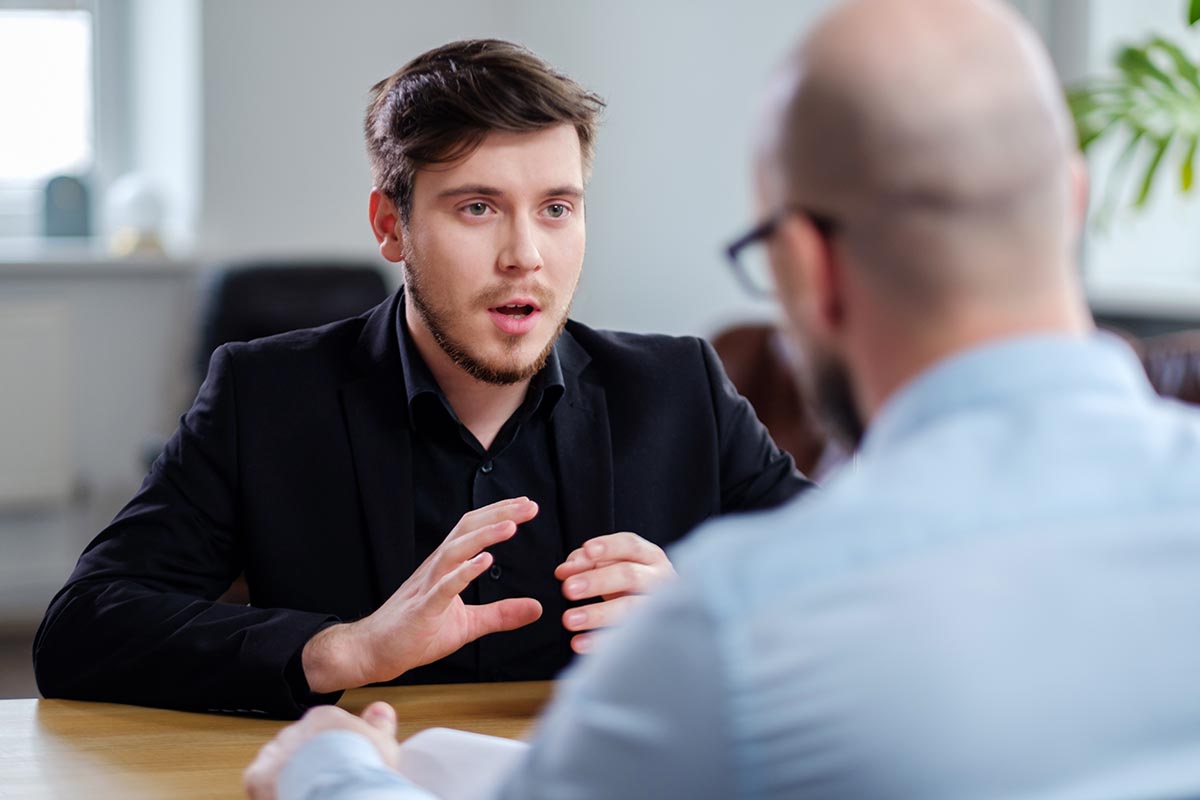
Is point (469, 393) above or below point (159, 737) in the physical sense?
above

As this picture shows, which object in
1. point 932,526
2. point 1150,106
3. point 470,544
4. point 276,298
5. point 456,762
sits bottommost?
point 276,298

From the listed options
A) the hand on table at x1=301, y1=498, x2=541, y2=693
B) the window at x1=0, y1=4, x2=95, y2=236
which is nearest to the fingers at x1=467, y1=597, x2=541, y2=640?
the hand on table at x1=301, y1=498, x2=541, y2=693

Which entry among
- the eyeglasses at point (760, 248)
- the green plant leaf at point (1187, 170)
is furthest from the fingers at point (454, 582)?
the green plant leaf at point (1187, 170)

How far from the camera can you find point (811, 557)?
0.71m

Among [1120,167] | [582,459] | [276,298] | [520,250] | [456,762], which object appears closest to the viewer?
[456,762]

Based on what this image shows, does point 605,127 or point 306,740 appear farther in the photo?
point 605,127

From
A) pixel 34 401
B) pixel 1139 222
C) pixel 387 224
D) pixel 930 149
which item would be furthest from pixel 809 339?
pixel 34 401

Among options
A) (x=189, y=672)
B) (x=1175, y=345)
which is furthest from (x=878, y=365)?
(x=1175, y=345)

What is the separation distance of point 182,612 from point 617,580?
1.55 ft

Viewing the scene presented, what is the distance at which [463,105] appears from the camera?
67.1 inches

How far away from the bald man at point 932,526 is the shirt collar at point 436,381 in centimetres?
94

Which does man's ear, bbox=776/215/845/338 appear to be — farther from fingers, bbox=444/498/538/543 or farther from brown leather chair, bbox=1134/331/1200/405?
brown leather chair, bbox=1134/331/1200/405

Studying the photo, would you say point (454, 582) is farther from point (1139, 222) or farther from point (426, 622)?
point (1139, 222)

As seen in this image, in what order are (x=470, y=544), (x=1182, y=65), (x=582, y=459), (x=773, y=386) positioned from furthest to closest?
(x=773, y=386) < (x=1182, y=65) < (x=582, y=459) < (x=470, y=544)
